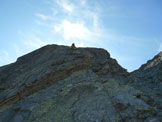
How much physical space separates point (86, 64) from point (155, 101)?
10.9 meters

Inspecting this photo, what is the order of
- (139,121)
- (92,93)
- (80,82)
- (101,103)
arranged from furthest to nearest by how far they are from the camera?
(80,82) < (92,93) < (101,103) < (139,121)

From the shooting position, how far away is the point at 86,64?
2325 centimetres

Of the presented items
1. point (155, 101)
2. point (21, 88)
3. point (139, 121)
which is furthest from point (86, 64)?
point (139, 121)

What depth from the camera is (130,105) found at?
13664 mm

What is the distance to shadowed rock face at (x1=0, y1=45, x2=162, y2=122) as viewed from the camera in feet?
43.7

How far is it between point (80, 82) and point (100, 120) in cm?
692

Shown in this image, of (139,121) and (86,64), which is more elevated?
(86,64)

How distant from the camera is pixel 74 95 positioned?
1659 cm

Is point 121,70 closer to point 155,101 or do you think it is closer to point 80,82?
point 80,82

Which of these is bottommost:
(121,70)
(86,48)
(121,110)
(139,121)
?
(139,121)

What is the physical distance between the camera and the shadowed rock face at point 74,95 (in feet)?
43.7

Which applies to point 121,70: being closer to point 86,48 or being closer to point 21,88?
point 86,48

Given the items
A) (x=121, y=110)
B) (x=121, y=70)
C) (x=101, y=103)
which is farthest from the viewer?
(x=121, y=70)

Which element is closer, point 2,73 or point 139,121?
point 139,121
